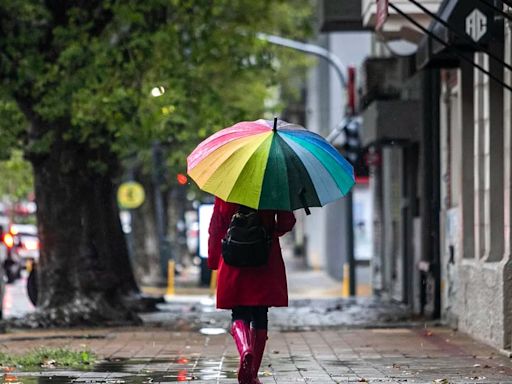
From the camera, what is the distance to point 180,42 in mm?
21672

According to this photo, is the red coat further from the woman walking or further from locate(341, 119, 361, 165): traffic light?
locate(341, 119, 361, 165): traffic light

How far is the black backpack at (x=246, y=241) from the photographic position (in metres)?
10.4

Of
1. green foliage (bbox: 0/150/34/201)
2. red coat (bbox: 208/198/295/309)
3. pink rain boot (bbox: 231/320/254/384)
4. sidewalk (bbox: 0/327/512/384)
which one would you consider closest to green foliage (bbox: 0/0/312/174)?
sidewalk (bbox: 0/327/512/384)

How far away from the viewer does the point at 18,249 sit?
152ft

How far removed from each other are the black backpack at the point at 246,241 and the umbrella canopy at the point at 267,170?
1.13 ft

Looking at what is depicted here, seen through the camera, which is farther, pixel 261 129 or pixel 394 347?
pixel 394 347

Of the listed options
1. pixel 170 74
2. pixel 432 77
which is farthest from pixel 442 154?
pixel 170 74

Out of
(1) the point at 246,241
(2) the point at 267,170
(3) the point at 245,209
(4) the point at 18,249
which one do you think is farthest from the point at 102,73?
(4) the point at 18,249

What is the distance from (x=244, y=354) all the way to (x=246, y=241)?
83 cm

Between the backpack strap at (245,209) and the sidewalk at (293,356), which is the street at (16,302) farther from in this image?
the backpack strap at (245,209)

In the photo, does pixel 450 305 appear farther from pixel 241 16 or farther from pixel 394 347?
pixel 241 16

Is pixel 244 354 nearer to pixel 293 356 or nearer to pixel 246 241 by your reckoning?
pixel 246 241

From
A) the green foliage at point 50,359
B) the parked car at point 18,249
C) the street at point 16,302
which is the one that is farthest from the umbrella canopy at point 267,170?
the parked car at point 18,249

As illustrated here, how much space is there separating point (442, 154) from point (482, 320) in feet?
18.4
